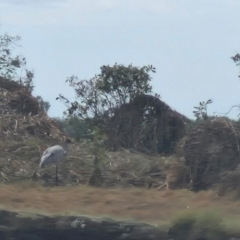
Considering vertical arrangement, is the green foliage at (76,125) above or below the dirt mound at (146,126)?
above

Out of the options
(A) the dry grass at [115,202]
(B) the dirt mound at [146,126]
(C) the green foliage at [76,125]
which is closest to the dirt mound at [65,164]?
(A) the dry grass at [115,202]

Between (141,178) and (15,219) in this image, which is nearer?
(15,219)

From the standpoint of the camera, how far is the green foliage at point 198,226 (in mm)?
9133

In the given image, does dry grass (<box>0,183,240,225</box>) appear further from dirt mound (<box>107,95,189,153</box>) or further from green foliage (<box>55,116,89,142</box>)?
green foliage (<box>55,116,89,142</box>)

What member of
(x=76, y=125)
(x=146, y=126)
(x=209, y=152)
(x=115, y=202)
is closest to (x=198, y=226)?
(x=115, y=202)

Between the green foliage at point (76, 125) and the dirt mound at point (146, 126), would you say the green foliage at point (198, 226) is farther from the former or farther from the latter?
the green foliage at point (76, 125)

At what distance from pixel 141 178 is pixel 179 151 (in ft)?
2.67

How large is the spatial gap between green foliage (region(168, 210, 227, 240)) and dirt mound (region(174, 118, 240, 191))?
3476 mm

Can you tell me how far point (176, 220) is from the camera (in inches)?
373

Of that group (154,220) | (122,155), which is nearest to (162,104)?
(122,155)

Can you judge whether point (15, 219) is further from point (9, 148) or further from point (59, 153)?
point (9, 148)

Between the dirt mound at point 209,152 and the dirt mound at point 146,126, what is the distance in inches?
242

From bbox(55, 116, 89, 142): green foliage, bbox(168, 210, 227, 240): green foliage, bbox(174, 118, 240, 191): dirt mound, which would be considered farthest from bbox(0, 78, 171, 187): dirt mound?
bbox(55, 116, 89, 142): green foliage

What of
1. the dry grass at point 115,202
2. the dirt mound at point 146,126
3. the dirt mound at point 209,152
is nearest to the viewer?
the dry grass at point 115,202
